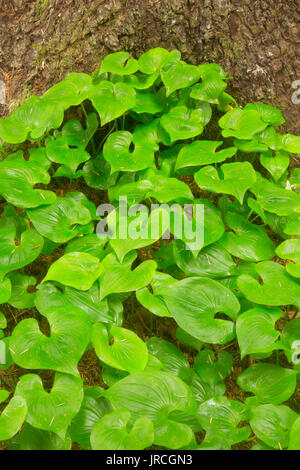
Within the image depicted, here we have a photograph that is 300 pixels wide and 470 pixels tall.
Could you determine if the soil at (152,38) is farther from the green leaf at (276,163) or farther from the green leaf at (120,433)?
the green leaf at (120,433)

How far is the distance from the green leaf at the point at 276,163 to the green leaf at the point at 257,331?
0.87m

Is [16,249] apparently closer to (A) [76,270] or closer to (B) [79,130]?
(A) [76,270]

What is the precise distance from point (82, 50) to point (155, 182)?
0.96 metres

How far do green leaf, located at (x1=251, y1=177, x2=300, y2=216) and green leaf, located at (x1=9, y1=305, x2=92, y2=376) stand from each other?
3.40 ft

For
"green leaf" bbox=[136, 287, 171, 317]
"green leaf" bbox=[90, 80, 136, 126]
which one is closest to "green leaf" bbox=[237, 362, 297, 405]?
"green leaf" bbox=[136, 287, 171, 317]

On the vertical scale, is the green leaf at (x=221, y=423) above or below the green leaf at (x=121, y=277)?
below

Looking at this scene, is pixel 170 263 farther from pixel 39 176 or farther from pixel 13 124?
pixel 13 124

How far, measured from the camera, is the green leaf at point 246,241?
7.23 feet

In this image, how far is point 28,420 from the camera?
5.28ft

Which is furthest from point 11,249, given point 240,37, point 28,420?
point 240,37

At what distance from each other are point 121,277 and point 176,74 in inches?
47.7

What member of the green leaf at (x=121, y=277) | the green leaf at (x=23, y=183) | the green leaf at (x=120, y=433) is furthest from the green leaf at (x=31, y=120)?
the green leaf at (x=120, y=433)

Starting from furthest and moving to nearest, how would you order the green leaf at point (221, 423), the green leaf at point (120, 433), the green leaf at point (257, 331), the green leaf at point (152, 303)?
1. the green leaf at point (152, 303)
2. the green leaf at point (257, 331)
3. the green leaf at point (221, 423)
4. the green leaf at point (120, 433)

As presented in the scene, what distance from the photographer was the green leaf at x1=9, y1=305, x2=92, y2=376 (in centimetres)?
173
